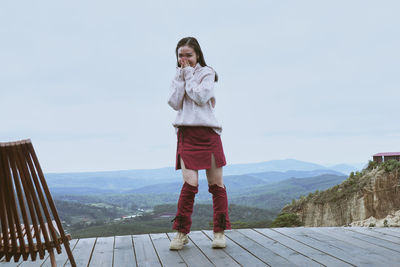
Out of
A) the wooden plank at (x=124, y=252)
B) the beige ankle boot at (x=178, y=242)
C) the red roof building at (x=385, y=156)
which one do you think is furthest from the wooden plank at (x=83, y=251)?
the red roof building at (x=385, y=156)

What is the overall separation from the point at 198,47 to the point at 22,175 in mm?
1717

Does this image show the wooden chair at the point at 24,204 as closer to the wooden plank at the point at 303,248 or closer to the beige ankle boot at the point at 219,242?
the beige ankle boot at the point at 219,242

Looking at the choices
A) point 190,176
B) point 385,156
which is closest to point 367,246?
point 190,176

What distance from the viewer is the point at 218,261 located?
279 centimetres

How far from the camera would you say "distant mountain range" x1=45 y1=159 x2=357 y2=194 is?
295 ft

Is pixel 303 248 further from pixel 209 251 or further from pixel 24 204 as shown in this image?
pixel 24 204

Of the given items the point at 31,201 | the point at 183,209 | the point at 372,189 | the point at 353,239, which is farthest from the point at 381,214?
the point at 31,201

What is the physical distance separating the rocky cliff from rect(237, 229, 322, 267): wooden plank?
21.0ft

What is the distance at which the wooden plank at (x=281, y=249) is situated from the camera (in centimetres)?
274

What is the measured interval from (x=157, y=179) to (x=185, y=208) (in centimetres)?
13110

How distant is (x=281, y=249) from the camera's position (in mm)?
3145

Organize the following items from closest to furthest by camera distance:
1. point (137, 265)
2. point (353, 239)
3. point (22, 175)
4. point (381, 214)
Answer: point (22, 175) < point (137, 265) < point (353, 239) < point (381, 214)

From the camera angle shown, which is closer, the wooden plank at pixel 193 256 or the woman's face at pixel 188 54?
the wooden plank at pixel 193 256

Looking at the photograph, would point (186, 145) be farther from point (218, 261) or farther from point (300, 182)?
point (300, 182)
